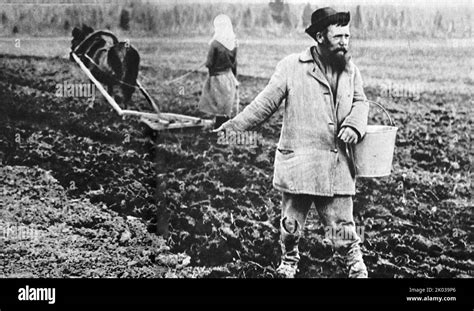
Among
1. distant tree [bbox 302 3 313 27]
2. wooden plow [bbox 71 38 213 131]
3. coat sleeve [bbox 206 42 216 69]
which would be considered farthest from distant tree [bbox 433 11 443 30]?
wooden plow [bbox 71 38 213 131]

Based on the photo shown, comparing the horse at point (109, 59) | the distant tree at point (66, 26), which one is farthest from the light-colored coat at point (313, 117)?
the distant tree at point (66, 26)

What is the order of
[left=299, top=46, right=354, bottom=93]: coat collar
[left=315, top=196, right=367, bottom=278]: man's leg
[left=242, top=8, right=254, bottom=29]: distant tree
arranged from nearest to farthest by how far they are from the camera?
[left=299, top=46, right=354, bottom=93]: coat collar → [left=315, top=196, right=367, bottom=278]: man's leg → [left=242, top=8, right=254, bottom=29]: distant tree

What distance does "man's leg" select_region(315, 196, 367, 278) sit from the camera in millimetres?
4332

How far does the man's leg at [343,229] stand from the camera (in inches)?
171

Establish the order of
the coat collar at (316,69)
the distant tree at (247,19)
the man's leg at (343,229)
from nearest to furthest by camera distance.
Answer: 1. the coat collar at (316,69)
2. the man's leg at (343,229)
3. the distant tree at (247,19)

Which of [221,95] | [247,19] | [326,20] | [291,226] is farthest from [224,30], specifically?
A: [291,226]

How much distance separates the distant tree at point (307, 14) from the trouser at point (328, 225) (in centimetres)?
98

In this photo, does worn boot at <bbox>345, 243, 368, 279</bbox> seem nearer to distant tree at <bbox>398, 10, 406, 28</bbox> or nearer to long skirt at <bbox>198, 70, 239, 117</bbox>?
long skirt at <bbox>198, 70, 239, 117</bbox>

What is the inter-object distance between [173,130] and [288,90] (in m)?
0.72

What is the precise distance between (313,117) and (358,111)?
25 cm

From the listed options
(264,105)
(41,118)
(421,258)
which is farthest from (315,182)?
(41,118)

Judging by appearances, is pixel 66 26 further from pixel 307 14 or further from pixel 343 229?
pixel 343 229

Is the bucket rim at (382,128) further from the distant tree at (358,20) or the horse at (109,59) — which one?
the horse at (109,59)
